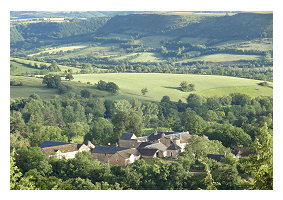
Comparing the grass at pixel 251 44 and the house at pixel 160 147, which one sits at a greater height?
the grass at pixel 251 44

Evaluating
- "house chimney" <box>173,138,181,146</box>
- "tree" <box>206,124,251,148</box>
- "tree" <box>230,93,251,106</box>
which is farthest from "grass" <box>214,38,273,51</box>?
"house chimney" <box>173,138,181,146</box>

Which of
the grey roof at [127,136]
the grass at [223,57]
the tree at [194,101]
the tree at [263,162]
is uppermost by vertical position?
the grass at [223,57]

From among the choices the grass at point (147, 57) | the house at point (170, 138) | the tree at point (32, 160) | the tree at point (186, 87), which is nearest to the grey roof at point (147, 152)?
the house at point (170, 138)

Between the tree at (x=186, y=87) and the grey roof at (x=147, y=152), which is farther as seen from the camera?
the tree at (x=186, y=87)

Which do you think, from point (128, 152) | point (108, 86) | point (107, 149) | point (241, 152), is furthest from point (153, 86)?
point (128, 152)

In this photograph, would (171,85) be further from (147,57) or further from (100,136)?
(147,57)

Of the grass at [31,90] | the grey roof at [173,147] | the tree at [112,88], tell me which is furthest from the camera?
the tree at [112,88]

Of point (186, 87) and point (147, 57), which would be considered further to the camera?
point (147, 57)

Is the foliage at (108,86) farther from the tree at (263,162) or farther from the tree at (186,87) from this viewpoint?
the tree at (263,162)

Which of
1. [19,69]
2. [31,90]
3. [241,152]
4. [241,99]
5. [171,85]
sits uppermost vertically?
[19,69]
